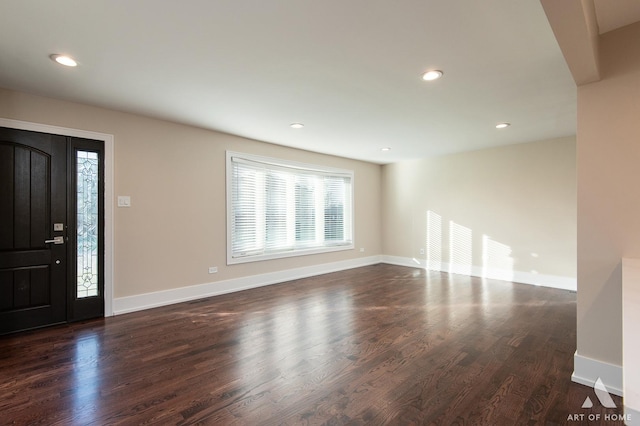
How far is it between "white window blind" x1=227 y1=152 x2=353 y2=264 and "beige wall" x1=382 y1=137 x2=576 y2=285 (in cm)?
159

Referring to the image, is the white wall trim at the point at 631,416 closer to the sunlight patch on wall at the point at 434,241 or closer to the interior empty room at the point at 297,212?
the interior empty room at the point at 297,212

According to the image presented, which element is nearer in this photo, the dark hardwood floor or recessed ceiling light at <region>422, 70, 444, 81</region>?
the dark hardwood floor

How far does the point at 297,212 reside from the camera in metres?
6.04

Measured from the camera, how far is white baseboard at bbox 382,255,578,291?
5.01 m

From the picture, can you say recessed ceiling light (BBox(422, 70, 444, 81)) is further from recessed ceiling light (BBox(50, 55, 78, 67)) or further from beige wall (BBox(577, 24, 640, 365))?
recessed ceiling light (BBox(50, 55, 78, 67))

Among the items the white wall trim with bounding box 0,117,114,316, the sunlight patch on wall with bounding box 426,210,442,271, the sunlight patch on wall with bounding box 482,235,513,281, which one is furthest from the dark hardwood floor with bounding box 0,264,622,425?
the sunlight patch on wall with bounding box 426,210,442,271

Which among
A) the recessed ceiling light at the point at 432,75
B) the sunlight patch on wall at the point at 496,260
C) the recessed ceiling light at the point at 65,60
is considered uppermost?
the recessed ceiling light at the point at 65,60

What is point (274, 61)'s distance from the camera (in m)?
2.52

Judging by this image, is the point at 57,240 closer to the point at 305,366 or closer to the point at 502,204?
the point at 305,366

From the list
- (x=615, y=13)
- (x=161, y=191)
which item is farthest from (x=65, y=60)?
(x=615, y=13)

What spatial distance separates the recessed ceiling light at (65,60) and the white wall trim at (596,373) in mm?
4703

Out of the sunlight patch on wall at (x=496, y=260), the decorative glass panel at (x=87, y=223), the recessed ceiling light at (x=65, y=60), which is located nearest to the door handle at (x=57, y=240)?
the decorative glass panel at (x=87, y=223)

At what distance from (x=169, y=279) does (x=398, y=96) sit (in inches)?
152

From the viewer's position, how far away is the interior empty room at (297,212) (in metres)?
1.96
